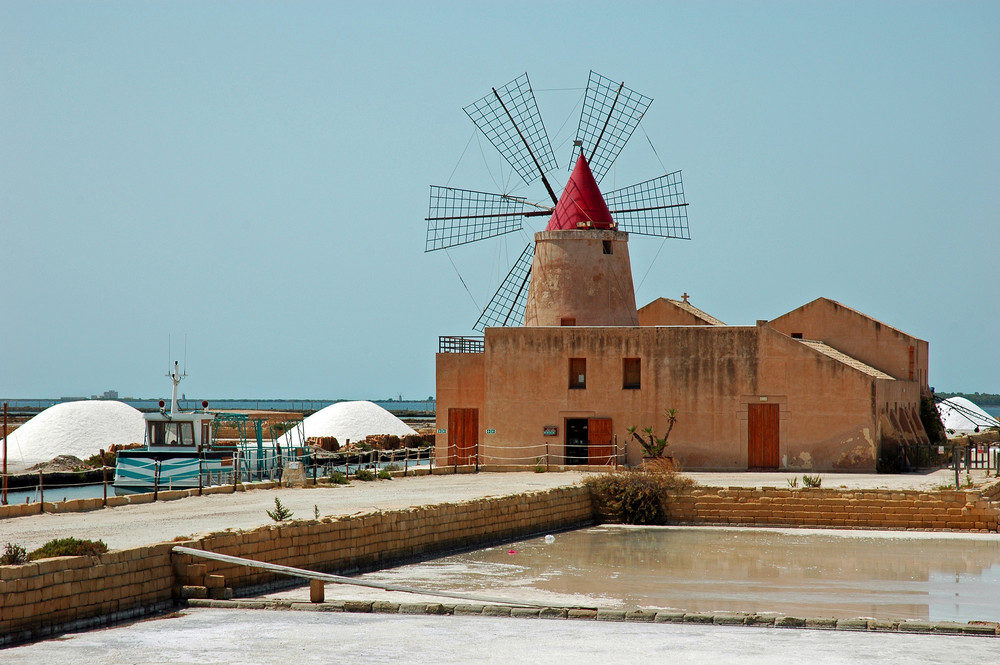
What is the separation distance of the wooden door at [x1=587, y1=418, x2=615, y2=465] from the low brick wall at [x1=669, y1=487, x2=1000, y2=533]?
4508 mm

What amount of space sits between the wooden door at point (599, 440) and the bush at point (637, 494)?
164 inches

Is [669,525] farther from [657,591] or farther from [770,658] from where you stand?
[770,658]

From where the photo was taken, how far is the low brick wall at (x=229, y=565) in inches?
365

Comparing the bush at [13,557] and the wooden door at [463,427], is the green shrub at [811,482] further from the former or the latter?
the bush at [13,557]

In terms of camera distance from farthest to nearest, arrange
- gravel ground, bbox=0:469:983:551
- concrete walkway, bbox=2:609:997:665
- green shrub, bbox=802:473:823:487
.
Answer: green shrub, bbox=802:473:823:487
gravel ground, bbox=0:469:983:551
concrete walkway, bbox=2:609:997:665

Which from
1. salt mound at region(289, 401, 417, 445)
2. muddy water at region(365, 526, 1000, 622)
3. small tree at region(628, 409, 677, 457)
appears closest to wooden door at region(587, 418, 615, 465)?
small tree at region(628, 409, 677, 457)

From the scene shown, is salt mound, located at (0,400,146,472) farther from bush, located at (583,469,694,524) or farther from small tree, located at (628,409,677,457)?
bush, located at (583,469,694,524)

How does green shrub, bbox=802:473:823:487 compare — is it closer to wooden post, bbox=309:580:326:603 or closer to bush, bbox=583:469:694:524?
bush, bbox=583:469:694:524

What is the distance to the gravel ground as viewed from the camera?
12336 millimetres

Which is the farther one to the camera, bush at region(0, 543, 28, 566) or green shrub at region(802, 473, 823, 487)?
green shrub at region(802, 473, 823, 487)

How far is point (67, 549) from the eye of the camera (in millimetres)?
9789

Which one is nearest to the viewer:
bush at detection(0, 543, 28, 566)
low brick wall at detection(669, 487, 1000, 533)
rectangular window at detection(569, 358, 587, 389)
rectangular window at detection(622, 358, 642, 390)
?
bush at detection(0, 543, 28, 566)

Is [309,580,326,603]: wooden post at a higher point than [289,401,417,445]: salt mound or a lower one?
lower

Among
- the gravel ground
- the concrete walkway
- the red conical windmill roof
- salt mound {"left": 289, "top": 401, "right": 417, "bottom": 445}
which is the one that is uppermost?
the red conical windmill roof
